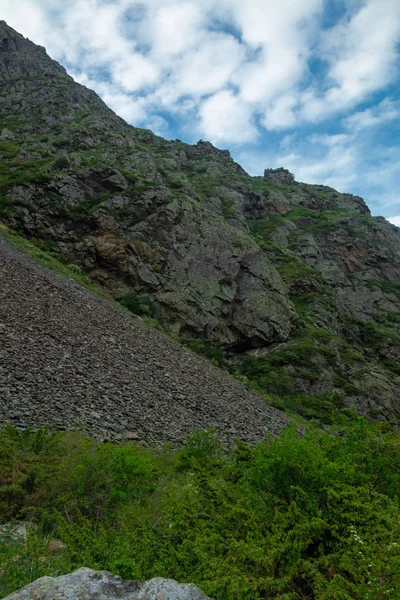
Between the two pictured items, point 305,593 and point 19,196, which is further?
point 19,196

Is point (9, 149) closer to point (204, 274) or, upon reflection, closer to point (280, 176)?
point (204, 274)

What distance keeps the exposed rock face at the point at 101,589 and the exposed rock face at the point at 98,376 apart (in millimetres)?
5401

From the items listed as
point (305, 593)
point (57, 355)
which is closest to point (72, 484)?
point (305, 593)

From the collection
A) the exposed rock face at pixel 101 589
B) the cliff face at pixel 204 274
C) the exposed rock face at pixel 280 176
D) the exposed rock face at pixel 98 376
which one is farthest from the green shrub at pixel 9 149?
the exposed rock face at pixel 280 176

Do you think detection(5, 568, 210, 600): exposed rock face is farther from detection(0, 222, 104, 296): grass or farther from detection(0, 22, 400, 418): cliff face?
detection(0, 22, 400, 418): cliff face

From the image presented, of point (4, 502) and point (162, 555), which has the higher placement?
point (162, 555)

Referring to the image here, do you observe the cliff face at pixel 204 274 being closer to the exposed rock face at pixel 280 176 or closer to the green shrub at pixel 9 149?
the green shrub at pixel 9 149

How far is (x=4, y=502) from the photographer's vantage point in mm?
5512

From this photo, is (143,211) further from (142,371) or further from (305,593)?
(305,593)

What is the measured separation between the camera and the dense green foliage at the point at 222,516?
151 inches

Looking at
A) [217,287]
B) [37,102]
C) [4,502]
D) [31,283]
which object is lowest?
[4,502]

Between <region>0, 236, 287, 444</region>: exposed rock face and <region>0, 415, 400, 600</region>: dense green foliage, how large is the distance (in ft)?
5.94

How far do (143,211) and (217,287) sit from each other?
34.8 ft

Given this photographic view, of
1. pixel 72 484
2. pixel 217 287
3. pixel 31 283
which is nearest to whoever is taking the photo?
pixel 72 484
